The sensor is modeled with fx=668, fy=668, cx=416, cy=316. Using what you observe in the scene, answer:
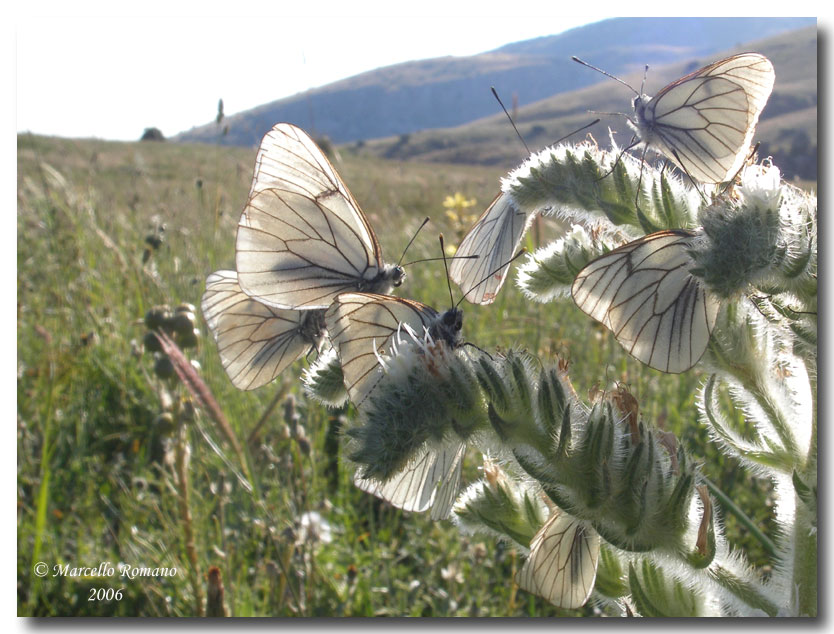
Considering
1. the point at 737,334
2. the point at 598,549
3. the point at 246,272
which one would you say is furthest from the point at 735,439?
the point at 246,272

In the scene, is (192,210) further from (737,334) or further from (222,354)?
(737,334)

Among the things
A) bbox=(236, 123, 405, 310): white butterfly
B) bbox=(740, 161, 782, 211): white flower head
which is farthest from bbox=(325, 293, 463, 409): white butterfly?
bbox=(740, 161, 782, 211): white flower head

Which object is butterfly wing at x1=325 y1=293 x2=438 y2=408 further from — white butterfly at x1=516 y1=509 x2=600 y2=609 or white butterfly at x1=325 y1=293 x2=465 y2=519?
white butterfly at x1=516 y1=509 x2=600 y2=609

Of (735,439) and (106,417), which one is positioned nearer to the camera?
(735,439)

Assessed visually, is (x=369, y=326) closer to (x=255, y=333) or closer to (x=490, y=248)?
(x=490, y=248)

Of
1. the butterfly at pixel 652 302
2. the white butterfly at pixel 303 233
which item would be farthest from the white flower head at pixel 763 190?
the white butterfly at pixel 303 233

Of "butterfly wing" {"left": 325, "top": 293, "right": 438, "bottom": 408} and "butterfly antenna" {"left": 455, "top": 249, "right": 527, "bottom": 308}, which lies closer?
"butterfly wing" {"left": 325, "top": 293, "right": 438, "bottom": 408}
